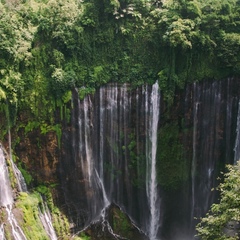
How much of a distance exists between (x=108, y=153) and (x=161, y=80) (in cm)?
438

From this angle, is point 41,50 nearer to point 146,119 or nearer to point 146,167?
point 146,119

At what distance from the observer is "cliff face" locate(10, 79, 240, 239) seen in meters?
16.9

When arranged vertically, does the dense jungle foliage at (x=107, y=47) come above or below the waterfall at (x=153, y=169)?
above

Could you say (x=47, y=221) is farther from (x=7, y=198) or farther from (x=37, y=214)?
(x=7, y=198)

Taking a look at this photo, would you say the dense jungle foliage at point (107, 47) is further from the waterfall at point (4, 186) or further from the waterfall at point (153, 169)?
the waterfall at point (4, 186)

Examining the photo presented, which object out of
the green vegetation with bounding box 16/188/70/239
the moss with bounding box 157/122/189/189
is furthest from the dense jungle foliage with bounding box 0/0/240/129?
the green vegetation with bounding box 16/188/70/239

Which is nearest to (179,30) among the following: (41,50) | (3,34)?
(41,50)

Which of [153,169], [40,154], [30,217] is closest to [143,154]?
[153,169]

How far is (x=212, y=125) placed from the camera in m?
17.5

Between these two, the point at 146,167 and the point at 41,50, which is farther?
the point at 146,167

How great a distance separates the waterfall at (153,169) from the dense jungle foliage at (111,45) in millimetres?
643

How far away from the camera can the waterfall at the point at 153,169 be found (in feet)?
56.2

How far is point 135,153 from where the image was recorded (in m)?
17.8

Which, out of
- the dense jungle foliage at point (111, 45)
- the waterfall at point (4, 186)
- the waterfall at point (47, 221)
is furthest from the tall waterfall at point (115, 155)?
the waterfall at point (4, 186)
